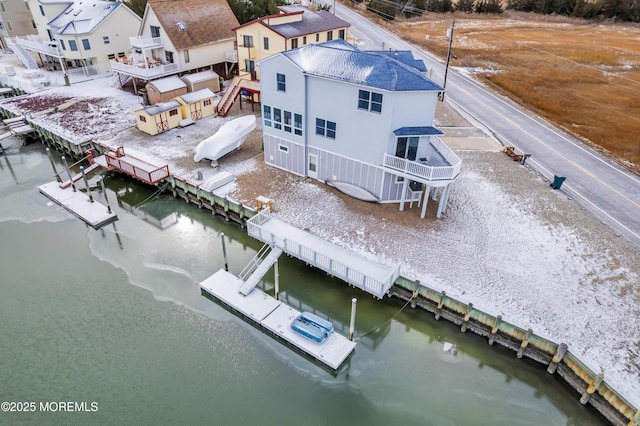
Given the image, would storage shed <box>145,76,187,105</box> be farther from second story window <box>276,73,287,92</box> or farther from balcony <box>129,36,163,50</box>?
second story window <box>276,73,287,92</box>

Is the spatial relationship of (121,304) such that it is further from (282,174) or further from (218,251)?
(282,174)

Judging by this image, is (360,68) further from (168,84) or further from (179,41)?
(179,41)

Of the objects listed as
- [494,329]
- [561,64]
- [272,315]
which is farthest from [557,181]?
[561,64]

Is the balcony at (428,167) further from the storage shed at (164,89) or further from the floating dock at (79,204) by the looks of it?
the storage shed at (164,89)

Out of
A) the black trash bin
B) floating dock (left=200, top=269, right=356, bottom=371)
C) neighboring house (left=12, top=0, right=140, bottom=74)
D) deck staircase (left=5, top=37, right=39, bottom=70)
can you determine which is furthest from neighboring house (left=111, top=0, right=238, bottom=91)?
the black trash bin

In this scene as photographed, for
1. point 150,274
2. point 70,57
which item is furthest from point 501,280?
point 70,57
